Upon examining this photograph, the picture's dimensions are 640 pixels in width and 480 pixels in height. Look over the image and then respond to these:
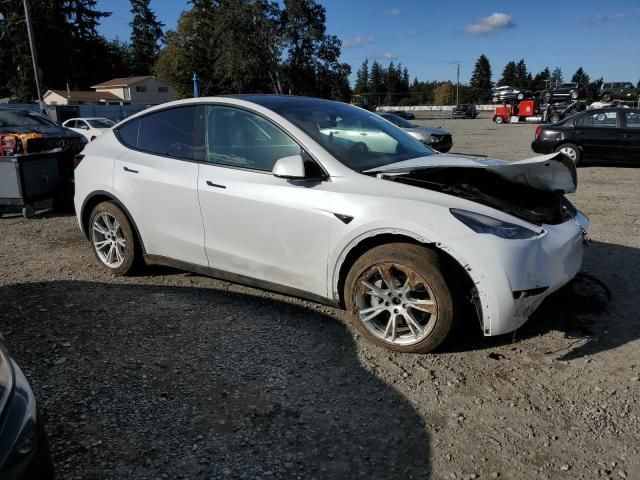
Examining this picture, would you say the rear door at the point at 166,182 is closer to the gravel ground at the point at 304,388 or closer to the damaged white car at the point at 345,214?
the damaged white car at the point at 345,214

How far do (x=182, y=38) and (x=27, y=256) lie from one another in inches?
2954

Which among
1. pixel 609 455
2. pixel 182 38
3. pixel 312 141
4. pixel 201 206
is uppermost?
pixel 182 38

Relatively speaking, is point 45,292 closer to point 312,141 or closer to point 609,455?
point 312,141

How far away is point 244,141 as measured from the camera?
4055 mm

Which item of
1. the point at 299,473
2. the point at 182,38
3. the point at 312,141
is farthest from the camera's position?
the point at 182,38

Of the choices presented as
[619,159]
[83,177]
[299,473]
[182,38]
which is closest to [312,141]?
[299,473]

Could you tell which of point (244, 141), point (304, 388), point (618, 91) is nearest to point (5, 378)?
point (304, 388)

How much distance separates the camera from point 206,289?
4.67 m

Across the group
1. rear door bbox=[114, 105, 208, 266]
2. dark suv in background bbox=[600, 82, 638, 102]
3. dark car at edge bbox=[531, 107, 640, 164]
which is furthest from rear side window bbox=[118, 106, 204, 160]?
dark suv in background bbox=[600, 82, 638, 102]

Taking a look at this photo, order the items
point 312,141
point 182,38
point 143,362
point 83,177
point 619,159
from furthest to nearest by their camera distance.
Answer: point 182,38
point 619,159
point 83,177
point 312,141
point 143,362

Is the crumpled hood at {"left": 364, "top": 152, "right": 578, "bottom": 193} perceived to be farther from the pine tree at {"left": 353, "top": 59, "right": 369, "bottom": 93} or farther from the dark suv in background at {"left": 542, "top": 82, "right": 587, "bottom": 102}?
the pine tree at {"left": 353, "top": 59, "right": 369, "bottom": 93}

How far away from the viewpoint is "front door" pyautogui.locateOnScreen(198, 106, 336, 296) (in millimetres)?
3623

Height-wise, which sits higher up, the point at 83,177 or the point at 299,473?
the point at 83,177

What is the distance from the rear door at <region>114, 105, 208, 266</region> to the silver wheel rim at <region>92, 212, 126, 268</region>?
35cm
